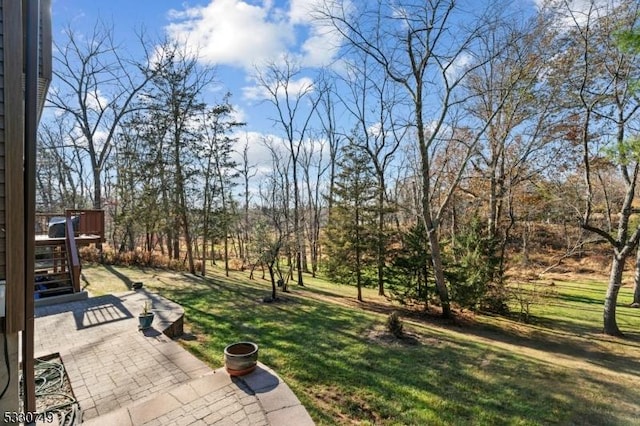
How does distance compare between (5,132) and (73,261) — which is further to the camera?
(73,261)

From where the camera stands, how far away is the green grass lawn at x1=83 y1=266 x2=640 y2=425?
13.7 feet

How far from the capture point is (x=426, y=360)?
5.75 metres

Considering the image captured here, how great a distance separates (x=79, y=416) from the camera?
133 inches

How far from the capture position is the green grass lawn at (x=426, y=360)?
418 centimetres

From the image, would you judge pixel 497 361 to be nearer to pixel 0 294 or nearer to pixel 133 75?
pixel 0 294

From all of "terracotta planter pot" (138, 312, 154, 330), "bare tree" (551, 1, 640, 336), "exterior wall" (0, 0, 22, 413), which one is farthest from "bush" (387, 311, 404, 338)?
"exterior wall" (0, 0, 22, 413)

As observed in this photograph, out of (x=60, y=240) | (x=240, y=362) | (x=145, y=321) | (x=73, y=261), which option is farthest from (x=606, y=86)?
(x=60, y=240)

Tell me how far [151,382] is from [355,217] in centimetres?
858

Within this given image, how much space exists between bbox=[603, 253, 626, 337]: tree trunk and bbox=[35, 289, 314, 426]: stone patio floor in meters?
9.07

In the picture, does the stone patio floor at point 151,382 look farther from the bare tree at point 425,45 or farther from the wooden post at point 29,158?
the bare tree at point 425,45

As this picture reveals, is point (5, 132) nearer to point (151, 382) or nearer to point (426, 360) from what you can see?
point (151, 382)

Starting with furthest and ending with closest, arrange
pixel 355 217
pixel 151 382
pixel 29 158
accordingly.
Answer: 1. pixel 355 217
2. pixel 151 382
3. pixel 29 158

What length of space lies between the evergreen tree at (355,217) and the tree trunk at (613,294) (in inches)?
257

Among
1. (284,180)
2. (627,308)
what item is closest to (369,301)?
(627,308)
